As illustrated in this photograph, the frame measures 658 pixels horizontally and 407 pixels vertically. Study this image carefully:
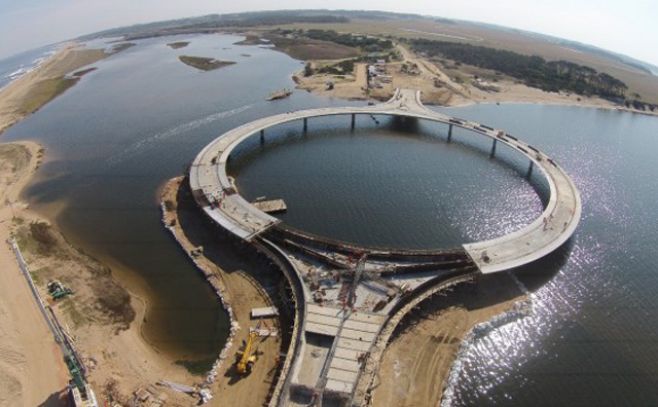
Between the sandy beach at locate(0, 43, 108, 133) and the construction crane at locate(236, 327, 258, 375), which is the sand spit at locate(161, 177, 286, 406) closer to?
the construction crane at locate(236, 327, 258, 375)

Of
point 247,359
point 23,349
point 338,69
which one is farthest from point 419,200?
point 338,69

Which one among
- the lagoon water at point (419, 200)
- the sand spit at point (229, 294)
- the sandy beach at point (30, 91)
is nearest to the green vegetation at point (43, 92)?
the sandy beach at point (30, 91)

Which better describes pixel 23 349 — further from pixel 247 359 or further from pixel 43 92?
pixel 43 92

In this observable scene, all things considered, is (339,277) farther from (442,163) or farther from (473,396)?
(442,163)

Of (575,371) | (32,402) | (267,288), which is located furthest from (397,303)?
(32,402)

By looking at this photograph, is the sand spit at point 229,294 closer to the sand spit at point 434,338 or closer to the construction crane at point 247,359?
the construction crane at point 247,359

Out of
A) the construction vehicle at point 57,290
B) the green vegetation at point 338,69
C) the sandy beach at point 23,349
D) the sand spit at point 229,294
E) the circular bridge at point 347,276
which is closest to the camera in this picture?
the sandy beach at point 23,349
